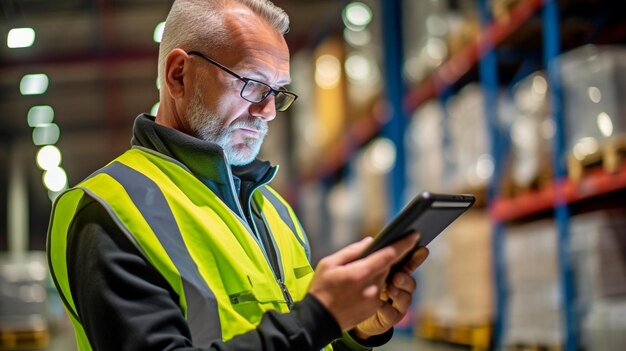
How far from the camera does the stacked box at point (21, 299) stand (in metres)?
10.9

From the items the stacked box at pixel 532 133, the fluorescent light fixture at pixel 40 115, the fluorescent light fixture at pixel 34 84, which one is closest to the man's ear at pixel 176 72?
the stacked box at pixel 532 133

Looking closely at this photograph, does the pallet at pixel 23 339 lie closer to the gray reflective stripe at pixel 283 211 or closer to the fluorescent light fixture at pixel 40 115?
the gray reflective stripe at pixel 283 211

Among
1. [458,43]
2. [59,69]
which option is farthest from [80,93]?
[458,43]

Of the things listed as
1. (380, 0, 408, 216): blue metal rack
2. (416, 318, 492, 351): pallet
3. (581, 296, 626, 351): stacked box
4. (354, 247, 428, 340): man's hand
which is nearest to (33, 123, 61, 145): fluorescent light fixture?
(380, 0, 408, 216): blue metal rack

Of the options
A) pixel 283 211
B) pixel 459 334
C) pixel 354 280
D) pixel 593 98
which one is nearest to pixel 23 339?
pixel 459 334

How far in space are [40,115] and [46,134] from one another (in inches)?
70.9

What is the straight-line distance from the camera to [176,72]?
1.93m

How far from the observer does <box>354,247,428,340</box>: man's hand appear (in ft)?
5.88

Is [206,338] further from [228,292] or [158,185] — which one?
[158,185]

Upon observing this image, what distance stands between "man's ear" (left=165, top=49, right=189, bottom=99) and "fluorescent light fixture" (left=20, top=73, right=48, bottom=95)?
14703 mm

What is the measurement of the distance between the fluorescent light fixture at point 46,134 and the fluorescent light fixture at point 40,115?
0.90 ft

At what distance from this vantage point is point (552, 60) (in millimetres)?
5566

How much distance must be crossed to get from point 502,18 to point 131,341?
5433 mm

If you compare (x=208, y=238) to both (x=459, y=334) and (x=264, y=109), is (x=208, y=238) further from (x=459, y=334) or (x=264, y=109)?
(x=459, y=334)
